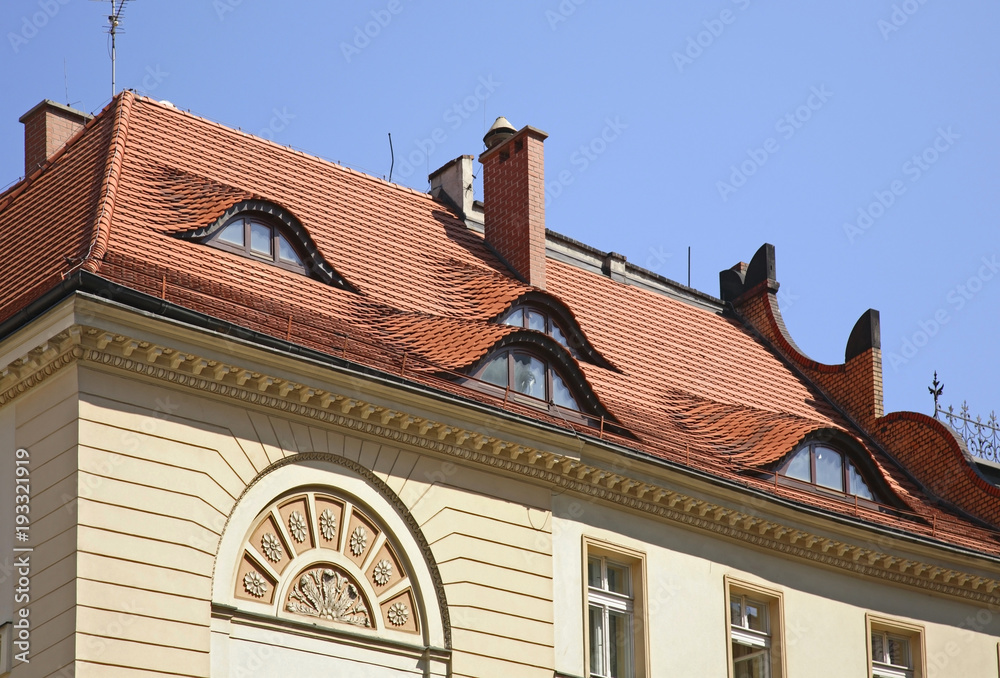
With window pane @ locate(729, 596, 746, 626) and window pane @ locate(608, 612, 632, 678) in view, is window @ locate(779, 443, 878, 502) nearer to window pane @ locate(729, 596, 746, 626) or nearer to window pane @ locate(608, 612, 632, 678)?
window pane @ locate(729, 596, 746, 626)

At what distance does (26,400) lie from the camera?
72.9ft

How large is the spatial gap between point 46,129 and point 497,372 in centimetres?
1081

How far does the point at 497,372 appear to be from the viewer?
86.5ft

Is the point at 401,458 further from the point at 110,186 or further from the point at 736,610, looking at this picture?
the point at 736,610

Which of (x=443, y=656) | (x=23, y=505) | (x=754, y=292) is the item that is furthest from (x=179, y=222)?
(x=754, y=292)

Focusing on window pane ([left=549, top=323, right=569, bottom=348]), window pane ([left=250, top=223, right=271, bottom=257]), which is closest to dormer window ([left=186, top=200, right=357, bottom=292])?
window pane ([left=250, top=223, right=271, bottom=257])

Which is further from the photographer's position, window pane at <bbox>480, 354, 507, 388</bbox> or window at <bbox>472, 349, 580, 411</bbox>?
window at <bbox>472, 349, 580, 411</bbox>

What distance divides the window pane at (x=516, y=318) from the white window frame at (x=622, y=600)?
4423 millimetres

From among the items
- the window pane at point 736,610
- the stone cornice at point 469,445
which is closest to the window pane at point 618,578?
the stone cornice at point 469,445

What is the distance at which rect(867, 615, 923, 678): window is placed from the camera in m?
29.7

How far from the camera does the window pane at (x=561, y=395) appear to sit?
27.1 m

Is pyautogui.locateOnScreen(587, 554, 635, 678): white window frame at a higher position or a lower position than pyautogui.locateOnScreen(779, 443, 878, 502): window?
lower

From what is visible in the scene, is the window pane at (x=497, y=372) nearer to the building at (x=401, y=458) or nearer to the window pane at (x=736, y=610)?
the building at (x=401, y=458)

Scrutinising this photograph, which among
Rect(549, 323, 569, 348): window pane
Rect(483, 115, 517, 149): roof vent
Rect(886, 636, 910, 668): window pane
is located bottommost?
Rect(886, 636, 910, 668): window pane
